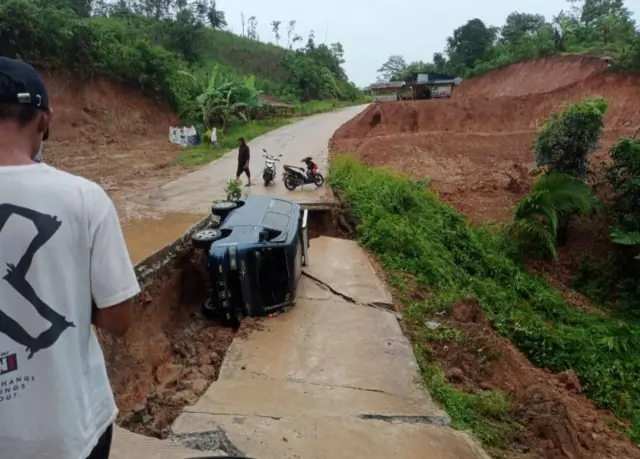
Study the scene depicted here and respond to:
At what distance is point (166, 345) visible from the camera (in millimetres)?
6004

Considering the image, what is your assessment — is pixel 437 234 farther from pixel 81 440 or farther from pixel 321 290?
pixel 81 440

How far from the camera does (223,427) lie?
13.1ft

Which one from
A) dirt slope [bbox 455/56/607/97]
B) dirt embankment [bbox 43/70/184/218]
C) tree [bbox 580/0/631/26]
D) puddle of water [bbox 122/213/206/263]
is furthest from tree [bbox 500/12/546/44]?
puddle of water [bbox 122/213/206/263]

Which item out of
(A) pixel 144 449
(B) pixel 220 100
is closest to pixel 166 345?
(A) pixel 144 449

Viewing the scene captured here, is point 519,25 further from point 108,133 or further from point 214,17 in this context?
point 108,133

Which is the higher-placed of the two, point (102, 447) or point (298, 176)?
point (102, 447)

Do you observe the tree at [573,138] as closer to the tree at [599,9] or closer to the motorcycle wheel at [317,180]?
the motorcycle wheel at [317,180]

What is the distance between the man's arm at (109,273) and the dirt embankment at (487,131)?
478 inches

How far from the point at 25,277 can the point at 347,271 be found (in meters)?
6.89

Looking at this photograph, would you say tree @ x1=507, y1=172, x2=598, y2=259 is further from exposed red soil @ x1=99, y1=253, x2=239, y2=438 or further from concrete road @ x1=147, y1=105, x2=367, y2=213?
exposed red soil @ x1=99, y1=253, x2=239, y2=438

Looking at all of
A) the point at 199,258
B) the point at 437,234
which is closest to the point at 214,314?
the point at 199,258

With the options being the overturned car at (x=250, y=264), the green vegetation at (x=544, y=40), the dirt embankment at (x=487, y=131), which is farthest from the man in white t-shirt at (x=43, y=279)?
the green vegetation at (x=544, y=40)

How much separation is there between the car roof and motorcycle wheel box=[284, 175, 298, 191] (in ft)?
15.4

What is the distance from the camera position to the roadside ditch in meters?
4.62
